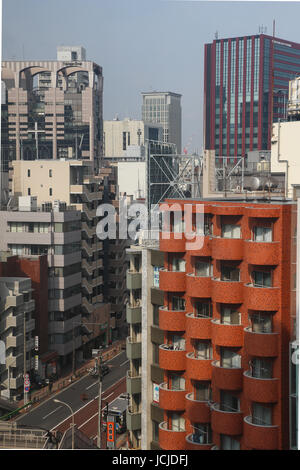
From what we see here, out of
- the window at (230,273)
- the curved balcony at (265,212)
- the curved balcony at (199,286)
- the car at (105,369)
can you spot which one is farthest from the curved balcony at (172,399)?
the car at (105,369)

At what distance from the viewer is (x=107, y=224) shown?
18.2 meters

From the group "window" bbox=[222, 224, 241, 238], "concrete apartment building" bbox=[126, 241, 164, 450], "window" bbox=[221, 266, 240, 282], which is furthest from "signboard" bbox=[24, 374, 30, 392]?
"window" bbox=[222, 224, 241, 238]

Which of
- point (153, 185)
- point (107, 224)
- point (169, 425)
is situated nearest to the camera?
point (169, 425)

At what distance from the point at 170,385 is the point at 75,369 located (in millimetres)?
7997

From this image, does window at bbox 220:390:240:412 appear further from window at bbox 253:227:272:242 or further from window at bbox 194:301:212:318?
window at bbox 253:227:272:242

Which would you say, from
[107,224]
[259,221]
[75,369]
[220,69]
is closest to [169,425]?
[259,221]

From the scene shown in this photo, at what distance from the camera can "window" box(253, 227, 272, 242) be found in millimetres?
6207

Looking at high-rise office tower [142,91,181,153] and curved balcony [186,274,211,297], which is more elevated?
high-rise office tower [142,91,181,153]

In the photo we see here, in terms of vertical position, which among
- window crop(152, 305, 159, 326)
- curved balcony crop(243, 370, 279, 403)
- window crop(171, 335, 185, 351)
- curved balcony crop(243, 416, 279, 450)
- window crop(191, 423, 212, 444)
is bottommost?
window crop(191, 423, 212, 444)

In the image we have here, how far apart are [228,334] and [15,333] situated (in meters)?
7.42

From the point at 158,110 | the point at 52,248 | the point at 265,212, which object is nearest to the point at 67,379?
the point at 52,248

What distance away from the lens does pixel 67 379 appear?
1423 centimetres

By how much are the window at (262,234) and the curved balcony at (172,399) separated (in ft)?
5.22
